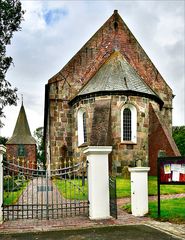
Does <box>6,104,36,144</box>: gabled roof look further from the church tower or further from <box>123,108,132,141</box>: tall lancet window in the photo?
<box>123,108,132,141</box>: tall lancet window

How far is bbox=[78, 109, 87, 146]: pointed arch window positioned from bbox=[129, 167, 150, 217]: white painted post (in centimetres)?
1358

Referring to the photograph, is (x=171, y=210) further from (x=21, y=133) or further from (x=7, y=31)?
(x=21, y=133)

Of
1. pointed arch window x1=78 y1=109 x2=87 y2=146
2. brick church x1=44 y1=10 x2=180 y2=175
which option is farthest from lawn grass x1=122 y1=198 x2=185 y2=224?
pointed arch window x1=78 y1=109 x2=87 y2=146

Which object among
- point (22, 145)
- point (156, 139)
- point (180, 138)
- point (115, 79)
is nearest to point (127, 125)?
point (156, 139)

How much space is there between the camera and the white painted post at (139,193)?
10.4 m

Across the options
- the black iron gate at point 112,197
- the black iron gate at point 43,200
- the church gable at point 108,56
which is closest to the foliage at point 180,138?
the church gable at point 108,56

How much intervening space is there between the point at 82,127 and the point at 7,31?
29.5 ft

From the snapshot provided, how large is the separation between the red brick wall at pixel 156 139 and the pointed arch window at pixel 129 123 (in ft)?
4.79

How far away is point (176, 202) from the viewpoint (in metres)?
12.1

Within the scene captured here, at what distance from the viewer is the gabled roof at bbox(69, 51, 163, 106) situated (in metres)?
22.6

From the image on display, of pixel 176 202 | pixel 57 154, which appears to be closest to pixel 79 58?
pixel 57 154

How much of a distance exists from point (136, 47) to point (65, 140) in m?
10.0

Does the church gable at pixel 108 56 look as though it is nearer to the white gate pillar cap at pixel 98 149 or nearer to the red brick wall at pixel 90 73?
the red brick wall at pixel 90 73

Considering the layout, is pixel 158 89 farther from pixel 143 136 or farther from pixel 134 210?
pixel 134 210
